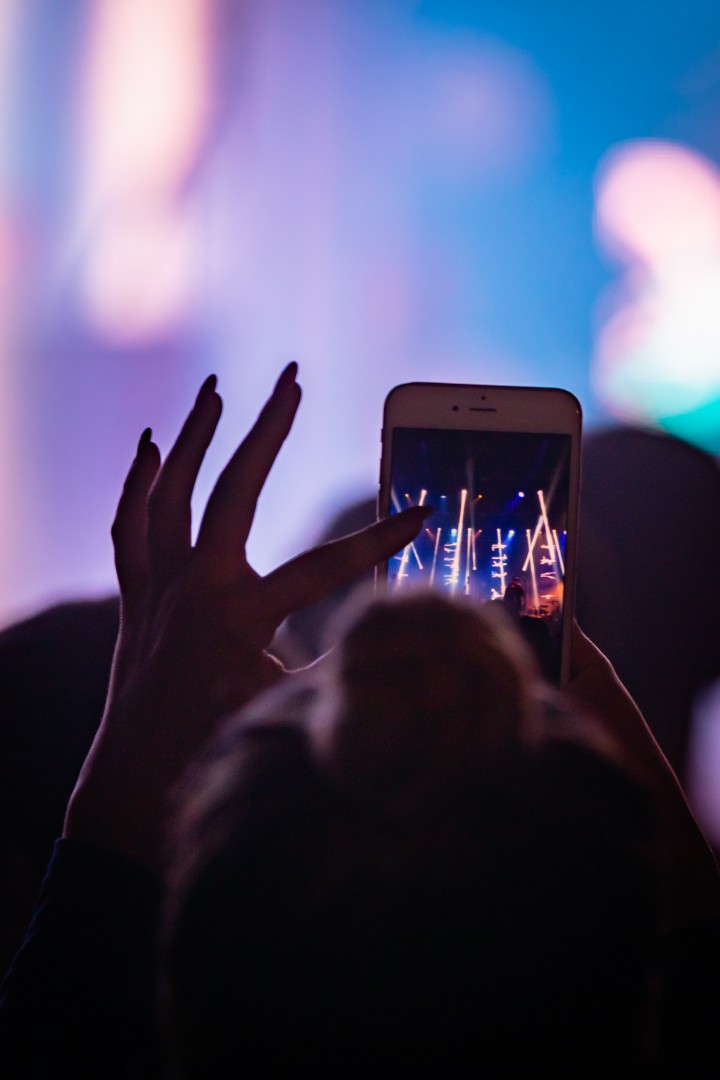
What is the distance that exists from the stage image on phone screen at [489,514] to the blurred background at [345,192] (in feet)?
0.51

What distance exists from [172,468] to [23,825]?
0.55 meters

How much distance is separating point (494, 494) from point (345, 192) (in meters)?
0.34

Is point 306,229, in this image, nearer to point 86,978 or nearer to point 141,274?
point 141,274

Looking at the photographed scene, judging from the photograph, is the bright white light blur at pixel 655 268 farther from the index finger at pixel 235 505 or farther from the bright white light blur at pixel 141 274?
the index finger at pixel 235 505

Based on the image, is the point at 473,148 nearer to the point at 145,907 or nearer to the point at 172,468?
the point at 172,468

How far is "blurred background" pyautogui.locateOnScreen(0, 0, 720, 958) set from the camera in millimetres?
762

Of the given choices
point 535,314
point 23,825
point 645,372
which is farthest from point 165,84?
point 23,825

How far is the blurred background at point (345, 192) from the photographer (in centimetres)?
76

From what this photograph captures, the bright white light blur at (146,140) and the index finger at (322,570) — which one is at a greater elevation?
the bright white light blur at (146,140)

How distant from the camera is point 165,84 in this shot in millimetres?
759

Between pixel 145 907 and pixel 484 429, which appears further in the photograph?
pixel 484 429

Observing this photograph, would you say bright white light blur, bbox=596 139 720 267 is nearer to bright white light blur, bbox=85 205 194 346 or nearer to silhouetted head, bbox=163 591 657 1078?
bright white light blur, bbox=85 205 194 346

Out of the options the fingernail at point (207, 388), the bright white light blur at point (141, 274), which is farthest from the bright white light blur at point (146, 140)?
the fingernail at point (207, 388)

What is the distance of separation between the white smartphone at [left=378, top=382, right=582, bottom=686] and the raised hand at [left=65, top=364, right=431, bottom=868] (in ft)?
0.73
